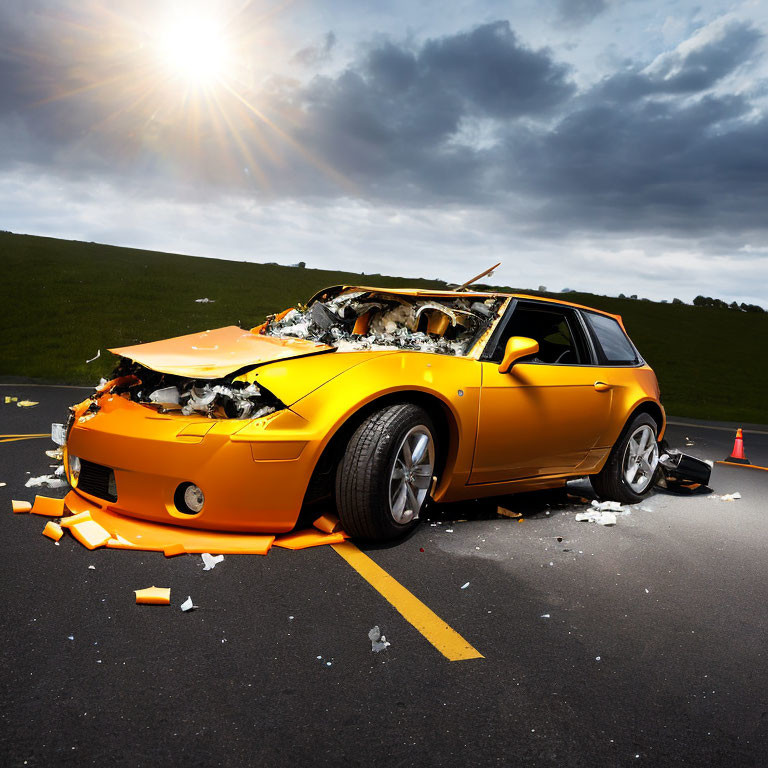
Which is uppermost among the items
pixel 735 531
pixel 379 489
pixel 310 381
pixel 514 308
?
pixel 514 308

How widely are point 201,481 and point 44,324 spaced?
22.5 m

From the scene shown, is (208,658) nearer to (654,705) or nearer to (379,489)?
(379,489)

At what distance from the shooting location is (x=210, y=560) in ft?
11.0

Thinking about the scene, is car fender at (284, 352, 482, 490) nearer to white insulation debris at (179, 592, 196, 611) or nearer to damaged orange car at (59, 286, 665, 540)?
damaged orange car at (59, 286, 665, 540)

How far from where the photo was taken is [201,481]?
3.37 m

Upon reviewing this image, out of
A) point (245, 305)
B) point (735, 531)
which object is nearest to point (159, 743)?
point (735, 531)

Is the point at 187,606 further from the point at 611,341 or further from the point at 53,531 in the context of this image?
the point at 611,341

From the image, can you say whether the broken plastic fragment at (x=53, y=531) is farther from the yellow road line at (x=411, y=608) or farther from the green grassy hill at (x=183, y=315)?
the green grassy hill at (x=183, y=315)

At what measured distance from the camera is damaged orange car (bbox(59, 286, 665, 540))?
3418 mm

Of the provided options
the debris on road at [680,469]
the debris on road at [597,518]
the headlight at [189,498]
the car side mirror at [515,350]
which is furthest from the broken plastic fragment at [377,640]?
the debris on road at [680,469]

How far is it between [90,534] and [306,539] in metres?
1.13

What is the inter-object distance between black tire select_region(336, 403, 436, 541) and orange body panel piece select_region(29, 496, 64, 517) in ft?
5.60

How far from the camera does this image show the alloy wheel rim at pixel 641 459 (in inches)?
213

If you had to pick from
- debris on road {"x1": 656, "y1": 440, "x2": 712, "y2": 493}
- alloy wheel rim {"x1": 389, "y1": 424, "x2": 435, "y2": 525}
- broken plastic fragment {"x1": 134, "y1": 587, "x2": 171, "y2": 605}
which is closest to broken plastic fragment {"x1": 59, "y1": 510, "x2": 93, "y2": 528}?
broken plastic fragment {"x1": 134, "y1": 587, "x2": 171, "y2": 605}
